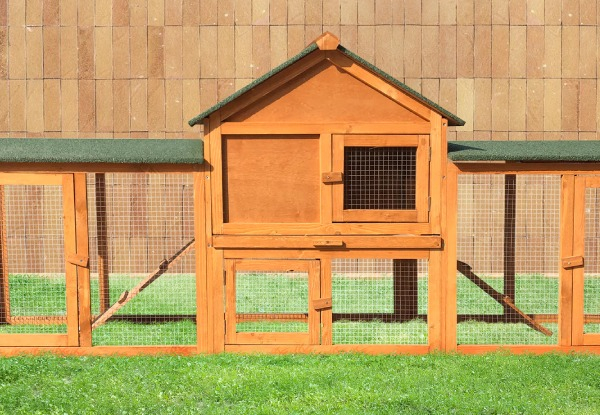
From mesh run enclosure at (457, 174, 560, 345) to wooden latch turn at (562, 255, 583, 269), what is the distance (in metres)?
0.65

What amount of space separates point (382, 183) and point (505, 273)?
8.55ft

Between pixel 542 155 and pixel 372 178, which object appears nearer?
pixel 542 155

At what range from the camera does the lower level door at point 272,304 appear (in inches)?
336

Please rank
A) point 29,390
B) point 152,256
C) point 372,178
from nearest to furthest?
1. point 29,390
2. point 372,178
3. point 152,256

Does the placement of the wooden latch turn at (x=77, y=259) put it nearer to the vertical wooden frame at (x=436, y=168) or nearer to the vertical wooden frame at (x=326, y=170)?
the vertical wooden frame at (x=326, y=170)

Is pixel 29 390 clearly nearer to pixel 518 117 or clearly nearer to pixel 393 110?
pixel 393 110

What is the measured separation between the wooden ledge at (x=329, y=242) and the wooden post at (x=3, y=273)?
3.30 m

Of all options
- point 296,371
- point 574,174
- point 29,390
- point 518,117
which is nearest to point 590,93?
point 518,117

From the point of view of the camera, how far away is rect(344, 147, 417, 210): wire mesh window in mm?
8797

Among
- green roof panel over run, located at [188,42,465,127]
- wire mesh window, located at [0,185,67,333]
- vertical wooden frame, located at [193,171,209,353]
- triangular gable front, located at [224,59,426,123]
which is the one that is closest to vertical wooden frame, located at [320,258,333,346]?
vertical wooden frame, located at [193,171,209,353]

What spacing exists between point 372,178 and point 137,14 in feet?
25.9

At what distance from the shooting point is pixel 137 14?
15.4 metres

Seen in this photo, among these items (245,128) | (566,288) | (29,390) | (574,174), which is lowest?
(29,390)

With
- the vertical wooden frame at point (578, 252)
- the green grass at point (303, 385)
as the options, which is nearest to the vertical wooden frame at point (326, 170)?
the green grass at point (303, 385)
